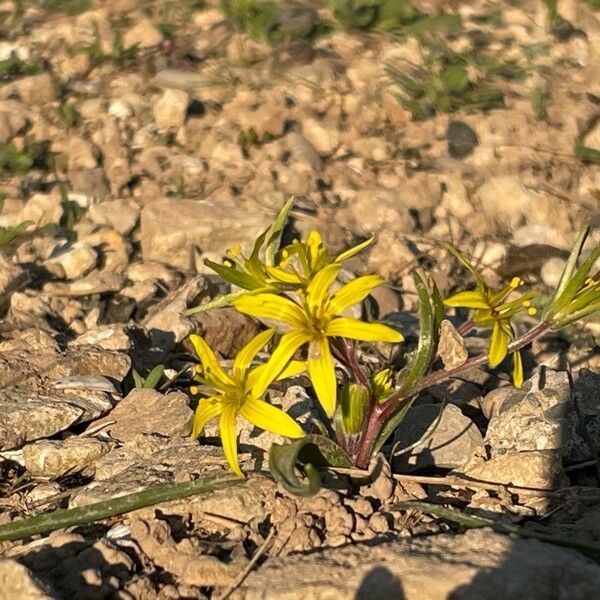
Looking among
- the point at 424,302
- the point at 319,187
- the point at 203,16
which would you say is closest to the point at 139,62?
the point at 203,16

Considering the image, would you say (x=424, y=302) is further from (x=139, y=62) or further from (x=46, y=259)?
(x=139, y=62)

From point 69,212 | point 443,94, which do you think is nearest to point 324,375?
point 69,212

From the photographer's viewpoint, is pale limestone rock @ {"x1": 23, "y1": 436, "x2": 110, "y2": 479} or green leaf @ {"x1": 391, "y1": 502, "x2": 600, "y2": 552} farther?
pale limestone rock @ {"x1": 23, "y1": 436, "x2": 110, "y2": 479}

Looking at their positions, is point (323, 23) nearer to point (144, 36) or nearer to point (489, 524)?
point (144, 36)

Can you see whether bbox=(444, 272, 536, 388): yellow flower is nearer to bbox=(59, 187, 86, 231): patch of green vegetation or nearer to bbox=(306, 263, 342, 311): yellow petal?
bbox=(306, 263, 342, 311): yellow petal

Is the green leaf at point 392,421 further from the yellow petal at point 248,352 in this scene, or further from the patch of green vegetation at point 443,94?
the patch of green vegetation at point 443,94

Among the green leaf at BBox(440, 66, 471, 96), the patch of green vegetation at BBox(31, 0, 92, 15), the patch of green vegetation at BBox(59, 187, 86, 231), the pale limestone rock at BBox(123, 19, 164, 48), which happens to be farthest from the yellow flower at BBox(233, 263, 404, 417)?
the patch of green vegetation at BBox(31, 0, 92, 15)
